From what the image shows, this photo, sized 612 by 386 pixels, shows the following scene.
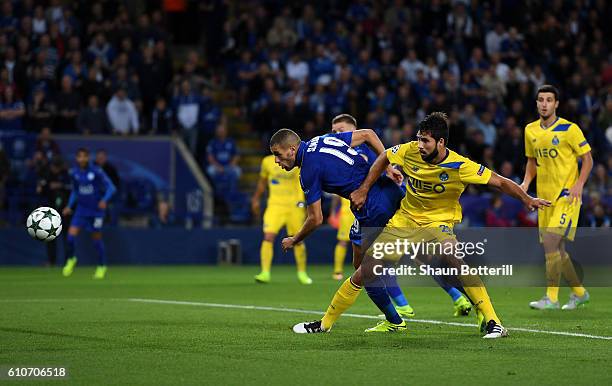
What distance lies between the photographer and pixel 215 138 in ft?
84.2

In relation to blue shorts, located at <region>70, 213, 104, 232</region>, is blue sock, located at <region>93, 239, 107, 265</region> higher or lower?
lower

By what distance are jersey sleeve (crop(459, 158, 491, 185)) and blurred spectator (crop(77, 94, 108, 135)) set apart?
51.2 feet

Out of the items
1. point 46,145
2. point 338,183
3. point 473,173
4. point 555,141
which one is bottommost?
point 46,145

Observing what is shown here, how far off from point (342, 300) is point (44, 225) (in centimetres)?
514

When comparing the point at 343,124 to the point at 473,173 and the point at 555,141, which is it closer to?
the point at 555,141

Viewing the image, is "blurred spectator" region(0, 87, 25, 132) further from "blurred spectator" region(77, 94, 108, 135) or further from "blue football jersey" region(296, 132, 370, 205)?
"blue football jersey" region(296, 132, 370, 205)

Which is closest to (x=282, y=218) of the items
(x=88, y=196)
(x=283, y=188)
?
(x=283, y=188)

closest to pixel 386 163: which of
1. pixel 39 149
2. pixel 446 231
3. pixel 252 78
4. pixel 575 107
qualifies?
pixel 446 231

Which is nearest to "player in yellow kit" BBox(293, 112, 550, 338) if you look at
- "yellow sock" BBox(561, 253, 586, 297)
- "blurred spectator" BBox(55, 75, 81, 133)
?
"yellow sock" BBox(561, 253, 586, 297)

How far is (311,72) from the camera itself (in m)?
27.4

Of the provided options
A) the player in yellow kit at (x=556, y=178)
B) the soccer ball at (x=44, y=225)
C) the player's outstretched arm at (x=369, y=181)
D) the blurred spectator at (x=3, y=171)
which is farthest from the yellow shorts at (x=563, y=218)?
the blurred spectator at (x=3, y=171)

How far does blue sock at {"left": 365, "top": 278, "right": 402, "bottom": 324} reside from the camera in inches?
401

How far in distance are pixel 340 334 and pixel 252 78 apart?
16982mm

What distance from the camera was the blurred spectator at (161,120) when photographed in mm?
25453
